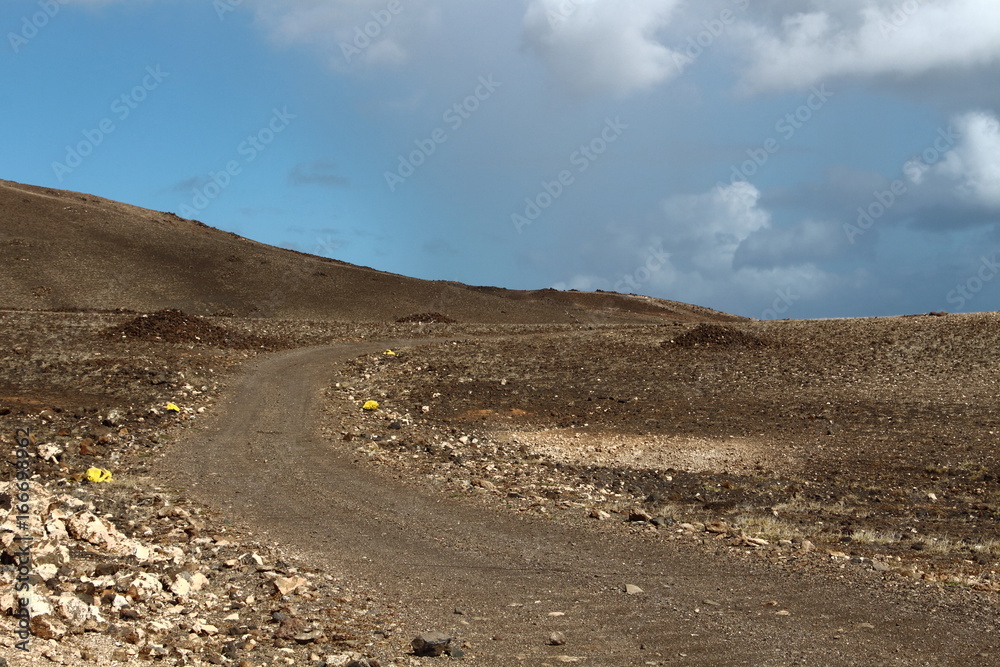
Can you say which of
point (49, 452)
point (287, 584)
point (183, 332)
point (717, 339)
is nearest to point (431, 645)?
point (287, 584)

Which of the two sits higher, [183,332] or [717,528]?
[183,332]

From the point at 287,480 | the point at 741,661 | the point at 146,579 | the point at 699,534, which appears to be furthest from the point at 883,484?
the point at 146,579

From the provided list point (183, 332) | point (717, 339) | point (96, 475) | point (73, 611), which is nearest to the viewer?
point (73, 611)

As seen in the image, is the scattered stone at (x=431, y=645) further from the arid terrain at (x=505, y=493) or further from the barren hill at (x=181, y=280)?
the barren hill at (x=181, y=280)

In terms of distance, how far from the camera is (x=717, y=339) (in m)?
30.6

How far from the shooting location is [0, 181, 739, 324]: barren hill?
4988 cm

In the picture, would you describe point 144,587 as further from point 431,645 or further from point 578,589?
point 578,589

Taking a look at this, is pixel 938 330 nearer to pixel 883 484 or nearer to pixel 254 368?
pixel 883 484

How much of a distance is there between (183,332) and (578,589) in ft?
85.7

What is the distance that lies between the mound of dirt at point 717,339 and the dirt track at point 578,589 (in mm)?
18532

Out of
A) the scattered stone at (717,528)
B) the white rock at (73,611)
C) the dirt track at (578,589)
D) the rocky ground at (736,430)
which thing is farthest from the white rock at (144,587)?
the scattered stone at (717,528)

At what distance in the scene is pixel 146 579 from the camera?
807 centimetres

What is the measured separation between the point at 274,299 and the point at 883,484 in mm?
45025

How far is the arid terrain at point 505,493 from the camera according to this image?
7.45 metres
